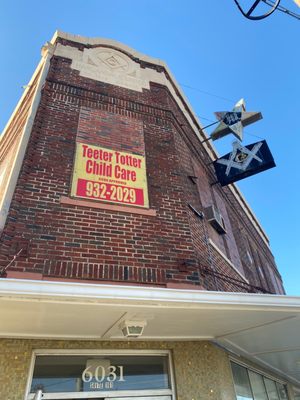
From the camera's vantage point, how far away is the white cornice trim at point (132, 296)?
3.06 metres

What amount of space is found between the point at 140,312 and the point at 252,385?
4.57 meters

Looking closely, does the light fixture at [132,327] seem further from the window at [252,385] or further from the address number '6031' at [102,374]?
the window at [252,385]

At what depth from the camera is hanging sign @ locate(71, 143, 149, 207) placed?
544 cm

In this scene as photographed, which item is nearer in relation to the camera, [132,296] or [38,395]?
[132,296]

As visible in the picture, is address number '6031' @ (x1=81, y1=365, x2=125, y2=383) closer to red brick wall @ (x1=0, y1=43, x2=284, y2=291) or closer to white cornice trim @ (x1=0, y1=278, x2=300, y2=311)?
red brick wall @ (x1=0, y1=43, x2=284, y2=291)

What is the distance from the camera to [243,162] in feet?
25.7

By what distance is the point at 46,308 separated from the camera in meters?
3.41

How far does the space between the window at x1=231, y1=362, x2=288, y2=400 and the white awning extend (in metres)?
1.38

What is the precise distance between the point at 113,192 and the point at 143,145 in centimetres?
153

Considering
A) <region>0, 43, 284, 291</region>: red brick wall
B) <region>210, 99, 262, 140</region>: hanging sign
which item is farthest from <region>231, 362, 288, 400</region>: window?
<region>210, 99, 262, 140</region>: hanging sign

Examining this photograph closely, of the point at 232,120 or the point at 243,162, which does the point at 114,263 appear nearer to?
the point at 243,162

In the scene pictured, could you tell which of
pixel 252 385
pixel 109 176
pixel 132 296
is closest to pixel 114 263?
pixel 132 296

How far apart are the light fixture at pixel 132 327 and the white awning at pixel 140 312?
8cm

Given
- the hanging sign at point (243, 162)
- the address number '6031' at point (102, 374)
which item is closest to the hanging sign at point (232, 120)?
the hanging sign at point (243, 162)
